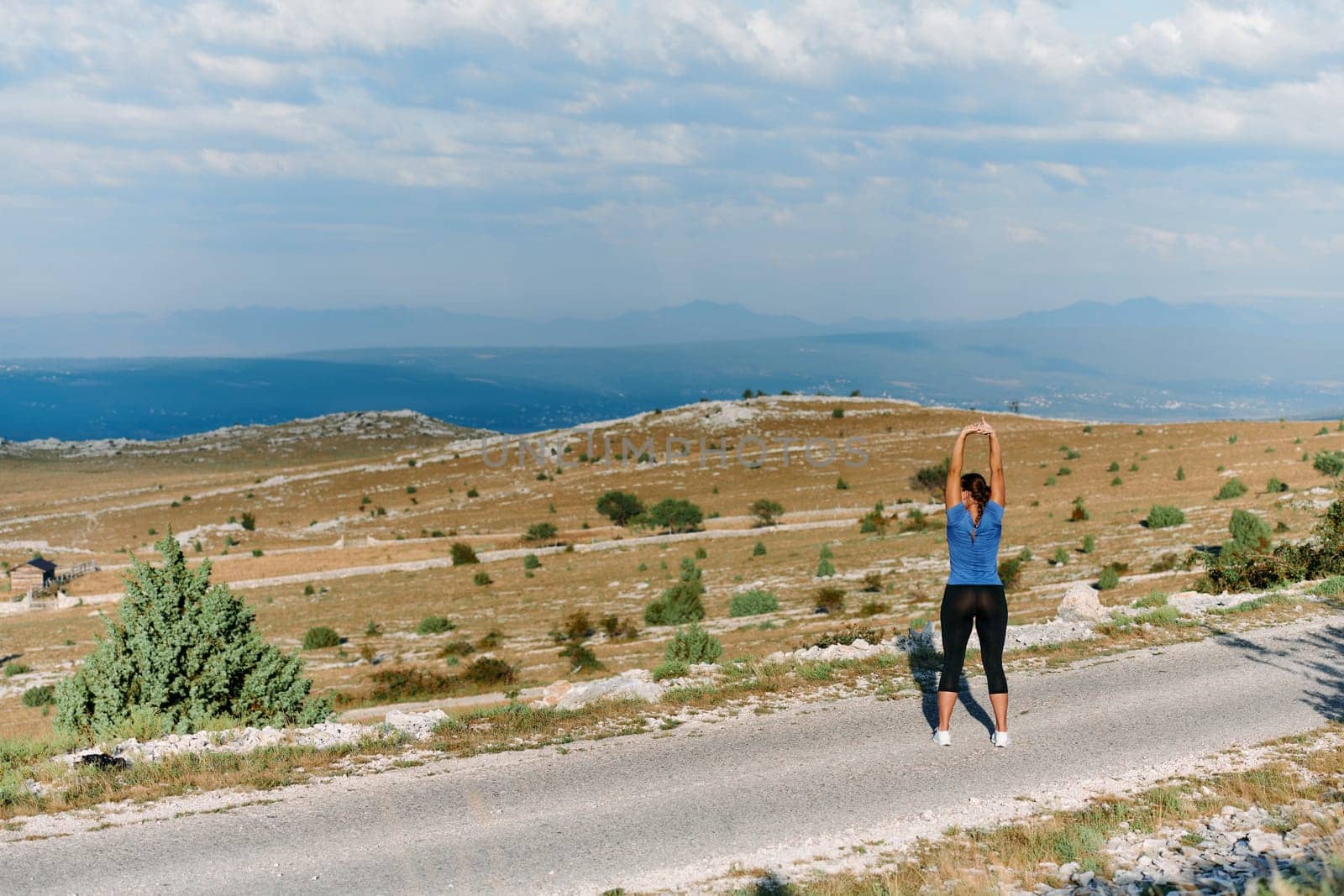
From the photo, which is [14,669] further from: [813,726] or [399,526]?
[399,526]

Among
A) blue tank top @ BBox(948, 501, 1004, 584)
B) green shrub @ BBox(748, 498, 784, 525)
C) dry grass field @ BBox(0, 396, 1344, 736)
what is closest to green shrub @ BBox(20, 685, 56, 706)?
dry grass field @ BBox(0, 396, 1344, 736)

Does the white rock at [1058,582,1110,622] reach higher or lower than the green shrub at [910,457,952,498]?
higher

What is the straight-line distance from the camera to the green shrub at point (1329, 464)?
43.7 meters

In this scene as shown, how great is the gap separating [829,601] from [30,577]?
54.3 meters

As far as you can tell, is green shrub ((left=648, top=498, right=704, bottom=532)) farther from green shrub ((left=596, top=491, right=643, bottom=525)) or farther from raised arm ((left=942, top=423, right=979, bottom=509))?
raised arm ((left=942, top=423, right=979, bottom=509))

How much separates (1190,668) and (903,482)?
64.6m

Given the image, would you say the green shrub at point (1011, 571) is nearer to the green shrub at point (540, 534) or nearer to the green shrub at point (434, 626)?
the green shrub at point (434, 626)

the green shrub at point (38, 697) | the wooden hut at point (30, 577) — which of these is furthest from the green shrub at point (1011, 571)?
the wooden hut at point (30, 577)

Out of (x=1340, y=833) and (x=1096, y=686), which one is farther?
(x=1096, y=686)

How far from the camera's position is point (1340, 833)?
6801mm

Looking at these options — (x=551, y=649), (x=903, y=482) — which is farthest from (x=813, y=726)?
(x=903, y=482)

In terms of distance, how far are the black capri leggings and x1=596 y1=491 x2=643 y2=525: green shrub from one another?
63321 millimetres

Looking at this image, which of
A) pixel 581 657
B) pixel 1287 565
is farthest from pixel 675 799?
pixel 581 657

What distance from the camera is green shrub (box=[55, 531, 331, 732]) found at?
12.4m
